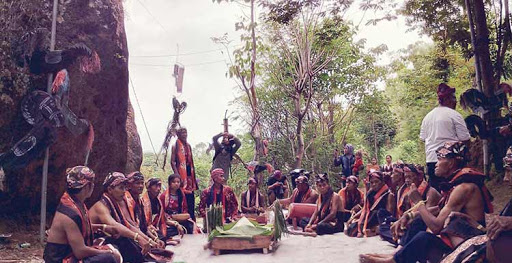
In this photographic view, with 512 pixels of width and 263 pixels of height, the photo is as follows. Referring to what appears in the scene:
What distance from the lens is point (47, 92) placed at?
263 inches

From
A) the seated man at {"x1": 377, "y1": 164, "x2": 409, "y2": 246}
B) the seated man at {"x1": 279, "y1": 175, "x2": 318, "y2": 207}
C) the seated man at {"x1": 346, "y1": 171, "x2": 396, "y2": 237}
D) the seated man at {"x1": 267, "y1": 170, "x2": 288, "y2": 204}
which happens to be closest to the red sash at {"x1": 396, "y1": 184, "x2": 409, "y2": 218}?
the seated man at {"x1": 377, "y1": 164, "x2": 409, "y2": 246}

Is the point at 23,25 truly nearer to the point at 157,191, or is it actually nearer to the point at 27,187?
the point at 27,187

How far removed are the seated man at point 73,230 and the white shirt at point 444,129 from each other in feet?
12.3

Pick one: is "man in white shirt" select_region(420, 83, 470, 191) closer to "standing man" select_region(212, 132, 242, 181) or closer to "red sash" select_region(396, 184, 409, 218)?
"red sash" select_region(396, 184, 409, 218)

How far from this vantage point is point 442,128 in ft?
17.3

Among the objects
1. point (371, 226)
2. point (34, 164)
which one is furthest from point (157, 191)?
point (371, 226)

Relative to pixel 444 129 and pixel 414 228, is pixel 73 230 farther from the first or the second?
pixel 444 129

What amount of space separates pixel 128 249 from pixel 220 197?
308 centimetres

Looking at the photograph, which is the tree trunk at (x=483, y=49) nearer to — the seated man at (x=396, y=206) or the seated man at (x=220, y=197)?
the seated man at (x=396, y=206)

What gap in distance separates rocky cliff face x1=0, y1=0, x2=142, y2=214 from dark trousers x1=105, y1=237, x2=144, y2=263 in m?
2.88

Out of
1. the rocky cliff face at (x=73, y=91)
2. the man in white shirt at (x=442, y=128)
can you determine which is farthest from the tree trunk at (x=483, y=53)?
the rocky cliff face at (x=73, y=91)

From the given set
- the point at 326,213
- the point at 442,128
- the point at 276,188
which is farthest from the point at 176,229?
the point at 442,128

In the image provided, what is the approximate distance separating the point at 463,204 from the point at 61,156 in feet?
20.3

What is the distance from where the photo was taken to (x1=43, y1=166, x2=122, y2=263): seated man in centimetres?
362
